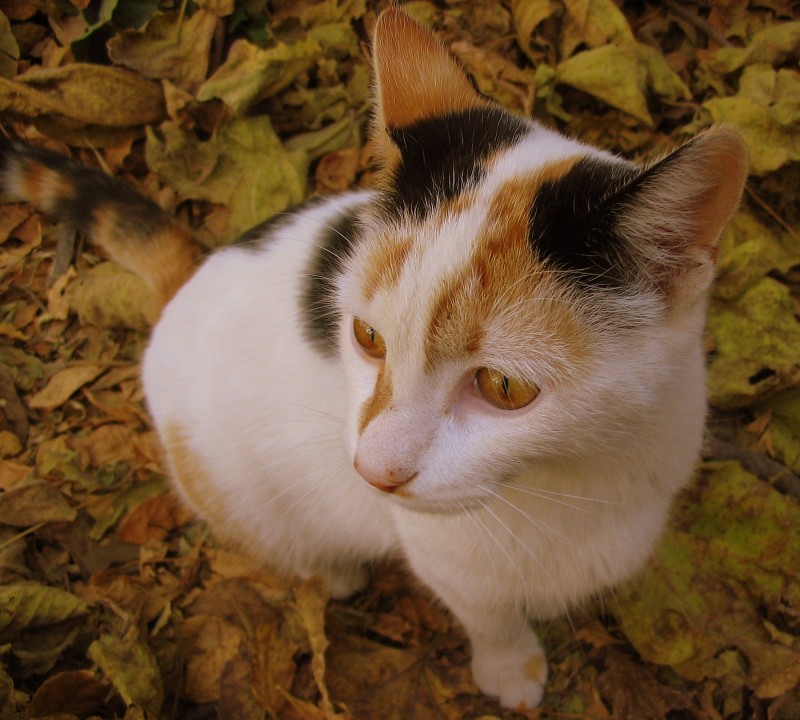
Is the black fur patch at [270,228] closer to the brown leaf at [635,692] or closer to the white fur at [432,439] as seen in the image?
the white fur at [432,439]

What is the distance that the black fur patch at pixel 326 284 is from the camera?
4.59 ft

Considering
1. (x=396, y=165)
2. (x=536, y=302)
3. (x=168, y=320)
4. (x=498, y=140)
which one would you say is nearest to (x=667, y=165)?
(x=536, y=302)

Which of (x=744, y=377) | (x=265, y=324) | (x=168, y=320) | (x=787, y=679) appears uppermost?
(x=265, y=324)

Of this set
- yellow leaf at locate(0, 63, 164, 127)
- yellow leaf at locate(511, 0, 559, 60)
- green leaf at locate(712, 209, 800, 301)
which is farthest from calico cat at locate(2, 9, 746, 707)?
yellow leaf at locate(511, 0, 559, 60)

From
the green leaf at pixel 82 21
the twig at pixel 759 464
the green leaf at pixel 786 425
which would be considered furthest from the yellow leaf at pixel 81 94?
the green leaf at pixel 786 425

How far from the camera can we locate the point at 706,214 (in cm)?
94

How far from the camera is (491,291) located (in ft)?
3.40

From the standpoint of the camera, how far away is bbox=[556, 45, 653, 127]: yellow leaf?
2.40m

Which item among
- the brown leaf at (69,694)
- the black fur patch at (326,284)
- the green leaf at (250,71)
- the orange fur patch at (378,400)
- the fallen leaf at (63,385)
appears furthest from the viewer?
the green leaf at (250,71)

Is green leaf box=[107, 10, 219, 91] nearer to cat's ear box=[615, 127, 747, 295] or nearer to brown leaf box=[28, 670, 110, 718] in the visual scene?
brown leaf box=[28, 670, 110, 718]

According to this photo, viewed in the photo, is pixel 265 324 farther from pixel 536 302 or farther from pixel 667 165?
pixel 667 165

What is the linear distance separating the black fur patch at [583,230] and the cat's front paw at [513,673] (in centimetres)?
126

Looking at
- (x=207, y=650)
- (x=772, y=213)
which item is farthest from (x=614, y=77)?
(x=207, y=650)

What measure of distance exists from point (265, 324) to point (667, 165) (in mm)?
1091
